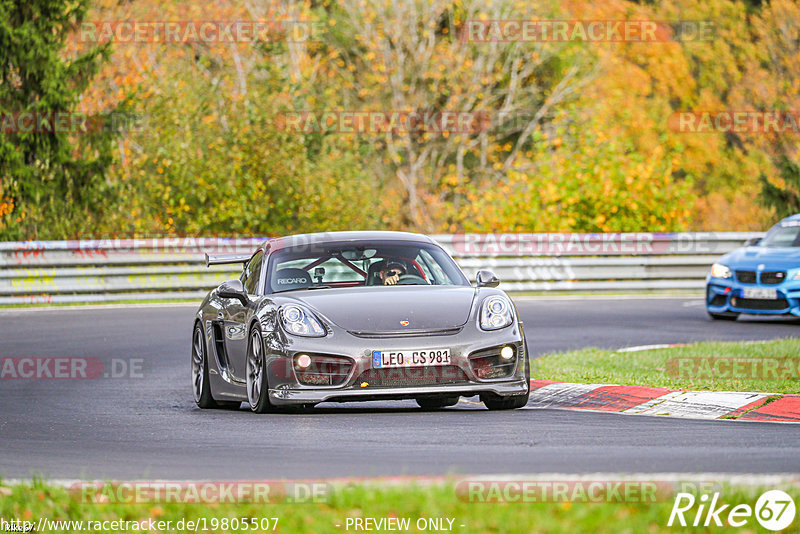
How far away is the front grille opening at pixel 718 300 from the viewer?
20.7 m

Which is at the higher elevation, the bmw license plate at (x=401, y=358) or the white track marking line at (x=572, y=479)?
the white track marking line at (x=572, y=479)

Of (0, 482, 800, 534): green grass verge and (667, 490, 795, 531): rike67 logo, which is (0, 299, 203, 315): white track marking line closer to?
(0, 482, 800, 534): green grass verge

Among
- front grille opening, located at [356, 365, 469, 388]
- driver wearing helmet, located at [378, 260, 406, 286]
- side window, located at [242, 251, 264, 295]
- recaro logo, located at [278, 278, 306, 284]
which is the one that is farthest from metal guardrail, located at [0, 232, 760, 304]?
front grille opening, located at [356, 365, 469, 388]

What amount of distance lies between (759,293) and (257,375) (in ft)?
36.1

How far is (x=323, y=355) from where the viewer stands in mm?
10312

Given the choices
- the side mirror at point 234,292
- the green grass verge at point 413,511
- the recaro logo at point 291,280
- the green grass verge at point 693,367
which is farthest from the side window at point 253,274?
the green grass verge at point 413,511

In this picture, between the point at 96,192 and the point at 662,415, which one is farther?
the point at 96,192

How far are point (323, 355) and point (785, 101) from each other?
1792 inches

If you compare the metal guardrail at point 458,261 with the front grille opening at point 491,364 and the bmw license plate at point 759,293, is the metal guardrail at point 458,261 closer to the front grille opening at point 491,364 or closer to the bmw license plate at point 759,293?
the bmw license plate at point 759,293

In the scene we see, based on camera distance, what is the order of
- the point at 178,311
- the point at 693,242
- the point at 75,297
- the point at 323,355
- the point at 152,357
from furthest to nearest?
the point at 693,242
the point at 75,297
the point at 178,311
the point at 152,357
the point at 323,355

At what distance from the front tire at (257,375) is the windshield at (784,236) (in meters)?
12.1

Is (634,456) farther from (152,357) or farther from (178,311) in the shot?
(178,311)

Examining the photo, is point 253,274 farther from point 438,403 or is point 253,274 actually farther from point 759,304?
point 759,304

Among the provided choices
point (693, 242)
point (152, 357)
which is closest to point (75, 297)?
point (152, 357)
